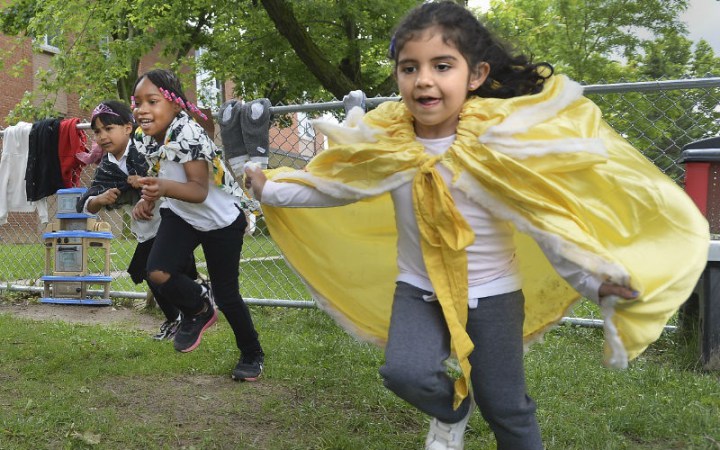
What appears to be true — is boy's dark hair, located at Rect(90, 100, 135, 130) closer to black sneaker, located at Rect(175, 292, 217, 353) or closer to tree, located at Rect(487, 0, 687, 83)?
black sneaker, located at Rect(175, 292, 217, 353)

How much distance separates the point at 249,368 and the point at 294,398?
1.55 feet

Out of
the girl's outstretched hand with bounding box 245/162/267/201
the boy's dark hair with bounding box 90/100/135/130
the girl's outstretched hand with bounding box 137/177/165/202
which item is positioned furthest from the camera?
the boy's dark hair with bounding box 90/100/135/130

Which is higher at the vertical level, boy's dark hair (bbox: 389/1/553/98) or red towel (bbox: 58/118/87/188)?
boy's dark hair (bbox: 389/1/553/98)

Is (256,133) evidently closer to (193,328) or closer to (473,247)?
(193,328)

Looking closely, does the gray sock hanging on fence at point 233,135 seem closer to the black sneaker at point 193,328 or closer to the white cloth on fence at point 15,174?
the black sneaker at point 193,328

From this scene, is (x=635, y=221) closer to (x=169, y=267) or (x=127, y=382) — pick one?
(x=169, y=267)

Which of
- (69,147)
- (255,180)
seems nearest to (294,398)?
(255,180)

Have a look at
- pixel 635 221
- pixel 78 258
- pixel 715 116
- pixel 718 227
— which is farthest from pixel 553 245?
pixel 78 258

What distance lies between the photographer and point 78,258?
6914mm

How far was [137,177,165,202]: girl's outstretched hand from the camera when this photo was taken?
354cm

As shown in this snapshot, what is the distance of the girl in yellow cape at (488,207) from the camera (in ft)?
7.59

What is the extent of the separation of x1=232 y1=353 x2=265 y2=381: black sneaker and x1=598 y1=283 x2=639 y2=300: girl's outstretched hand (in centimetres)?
245

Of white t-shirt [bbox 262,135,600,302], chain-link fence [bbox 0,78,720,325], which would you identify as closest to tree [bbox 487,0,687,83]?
chain-link fence [bbox 0,78,720,325]

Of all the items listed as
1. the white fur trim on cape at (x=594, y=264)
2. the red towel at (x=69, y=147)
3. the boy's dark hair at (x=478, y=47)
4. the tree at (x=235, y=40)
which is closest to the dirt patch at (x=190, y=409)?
the white fur trim on cape at (x=594, y=264)
